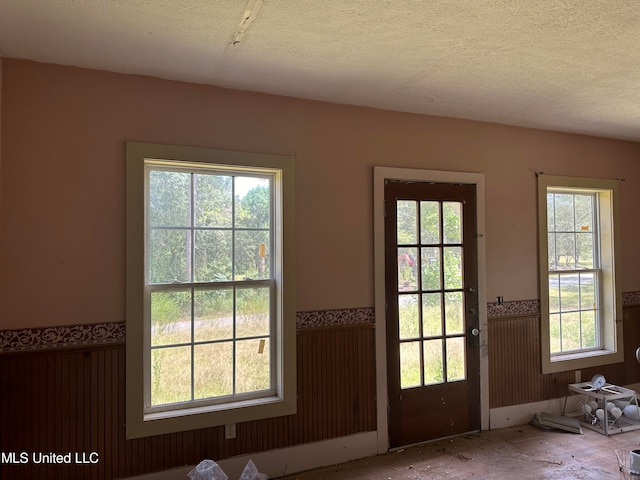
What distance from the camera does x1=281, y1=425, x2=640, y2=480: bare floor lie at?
2.81 m

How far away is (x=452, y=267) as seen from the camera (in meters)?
3.47

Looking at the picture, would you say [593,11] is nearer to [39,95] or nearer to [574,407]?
[39,95]

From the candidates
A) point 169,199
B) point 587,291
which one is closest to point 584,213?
point 587,291

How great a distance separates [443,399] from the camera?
3.36 meters

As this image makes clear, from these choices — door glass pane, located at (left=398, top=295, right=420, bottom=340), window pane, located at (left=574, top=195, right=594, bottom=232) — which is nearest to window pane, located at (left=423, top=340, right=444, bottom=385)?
door glass pane, located at (left=398, top=295, right=420, bottom=340)

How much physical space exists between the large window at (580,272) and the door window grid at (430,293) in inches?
39.1

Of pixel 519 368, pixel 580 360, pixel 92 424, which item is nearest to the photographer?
pixel 92 424

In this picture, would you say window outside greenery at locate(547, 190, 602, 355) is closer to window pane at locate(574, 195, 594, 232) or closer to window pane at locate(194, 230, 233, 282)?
window pane at locate(574, 195, 594, 232)

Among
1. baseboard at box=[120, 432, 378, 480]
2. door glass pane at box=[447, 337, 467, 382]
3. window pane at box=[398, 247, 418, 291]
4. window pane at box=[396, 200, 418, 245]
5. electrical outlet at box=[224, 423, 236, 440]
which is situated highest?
window pane at box=[396, 200, 418, 245]

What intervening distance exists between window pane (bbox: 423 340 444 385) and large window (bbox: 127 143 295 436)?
115cm

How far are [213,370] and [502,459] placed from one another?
7.16ft

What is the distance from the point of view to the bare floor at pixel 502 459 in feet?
9.21

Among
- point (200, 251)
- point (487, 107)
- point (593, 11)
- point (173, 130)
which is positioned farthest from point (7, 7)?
point (487, 107)

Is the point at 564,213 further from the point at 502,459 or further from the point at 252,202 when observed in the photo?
the point at 252,202
